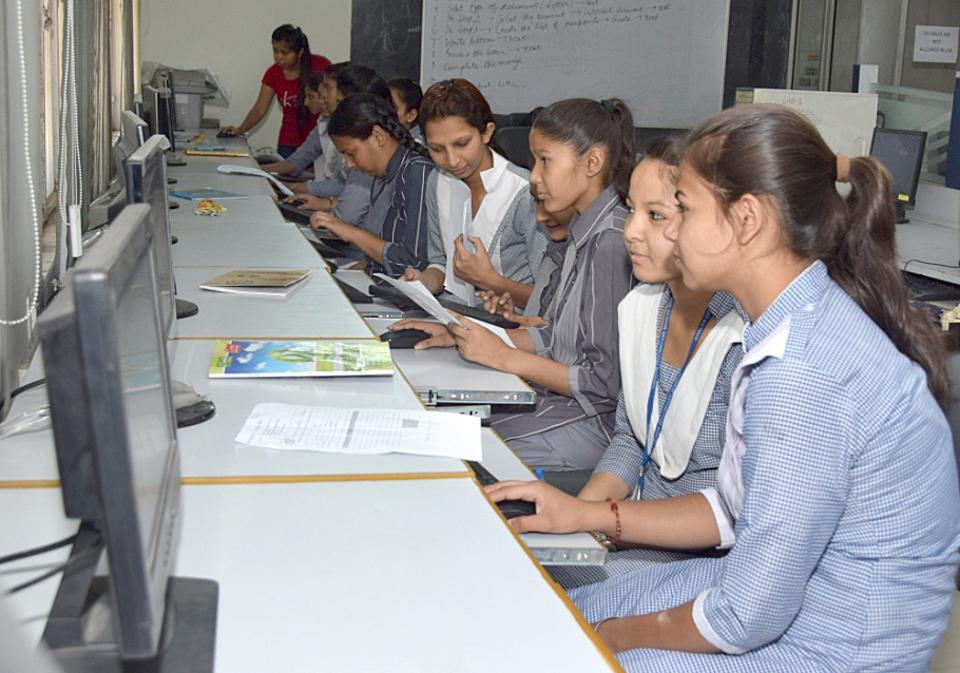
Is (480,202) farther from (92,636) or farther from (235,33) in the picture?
(235,33)

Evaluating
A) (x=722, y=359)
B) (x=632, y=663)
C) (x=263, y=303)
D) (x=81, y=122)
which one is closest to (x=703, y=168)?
(x=722, y=359)

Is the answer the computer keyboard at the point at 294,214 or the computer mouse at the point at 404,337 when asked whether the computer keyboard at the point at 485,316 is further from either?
the computer keyboard at the point at 294,214

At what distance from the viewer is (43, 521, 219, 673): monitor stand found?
37.7 inches

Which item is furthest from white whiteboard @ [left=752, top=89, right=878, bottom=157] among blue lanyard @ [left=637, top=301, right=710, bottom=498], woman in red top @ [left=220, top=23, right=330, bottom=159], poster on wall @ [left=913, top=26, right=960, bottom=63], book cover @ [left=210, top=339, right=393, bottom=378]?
woman in red top @ [left=220, top=23, right=330, bottom=159]

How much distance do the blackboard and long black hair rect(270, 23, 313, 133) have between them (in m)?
0.35

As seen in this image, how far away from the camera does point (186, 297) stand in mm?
2729

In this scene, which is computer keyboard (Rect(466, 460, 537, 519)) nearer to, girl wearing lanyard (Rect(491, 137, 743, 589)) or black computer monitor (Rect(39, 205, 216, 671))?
girl wearing lanyard (Rect(491, 137, 743, 589))

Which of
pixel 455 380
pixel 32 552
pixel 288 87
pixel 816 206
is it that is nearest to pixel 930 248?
pixel 455 380

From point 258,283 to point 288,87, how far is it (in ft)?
16.2

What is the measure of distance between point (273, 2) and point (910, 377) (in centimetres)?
702

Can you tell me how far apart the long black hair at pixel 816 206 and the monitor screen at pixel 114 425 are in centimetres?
77

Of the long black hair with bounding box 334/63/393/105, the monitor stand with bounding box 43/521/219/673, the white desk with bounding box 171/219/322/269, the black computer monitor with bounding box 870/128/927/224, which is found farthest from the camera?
the long black hair with bounding box 334/63/393/105

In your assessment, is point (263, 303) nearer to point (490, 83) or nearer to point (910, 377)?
point (910, 377)

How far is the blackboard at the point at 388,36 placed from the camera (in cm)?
723
